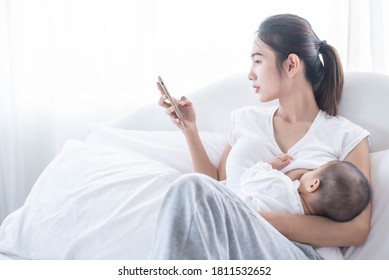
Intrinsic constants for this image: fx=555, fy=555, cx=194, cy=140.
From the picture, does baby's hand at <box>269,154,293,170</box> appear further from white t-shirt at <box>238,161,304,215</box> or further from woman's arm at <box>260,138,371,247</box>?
woman's arm at <box>260,138,371,247</box>

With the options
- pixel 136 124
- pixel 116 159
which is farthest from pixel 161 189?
pixel 136 124

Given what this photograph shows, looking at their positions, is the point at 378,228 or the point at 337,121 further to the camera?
the point at 337,121

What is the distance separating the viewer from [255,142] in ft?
4.36

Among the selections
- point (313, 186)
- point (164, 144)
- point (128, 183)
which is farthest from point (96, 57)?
point (313, 186)

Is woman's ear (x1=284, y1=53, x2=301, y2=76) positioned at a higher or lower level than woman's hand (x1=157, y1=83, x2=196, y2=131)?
higher

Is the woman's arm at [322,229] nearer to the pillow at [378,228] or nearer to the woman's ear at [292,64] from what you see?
the pillow at [378,228]

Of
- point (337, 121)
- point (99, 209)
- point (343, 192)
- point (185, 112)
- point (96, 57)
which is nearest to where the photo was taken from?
point (343, 192)

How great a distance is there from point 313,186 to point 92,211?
Result: 0.47 m

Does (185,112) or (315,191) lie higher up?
(185,112)

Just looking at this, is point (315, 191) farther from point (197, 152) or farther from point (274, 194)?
point (197, 152)

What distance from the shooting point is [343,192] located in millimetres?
1077

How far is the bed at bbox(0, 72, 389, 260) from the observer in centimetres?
113

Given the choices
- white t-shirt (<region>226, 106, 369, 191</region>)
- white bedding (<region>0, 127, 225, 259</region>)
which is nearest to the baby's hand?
white t-shirt (<region>226, 106, 369, 191</region>)

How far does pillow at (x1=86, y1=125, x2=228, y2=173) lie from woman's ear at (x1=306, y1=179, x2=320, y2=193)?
1.25 feet
